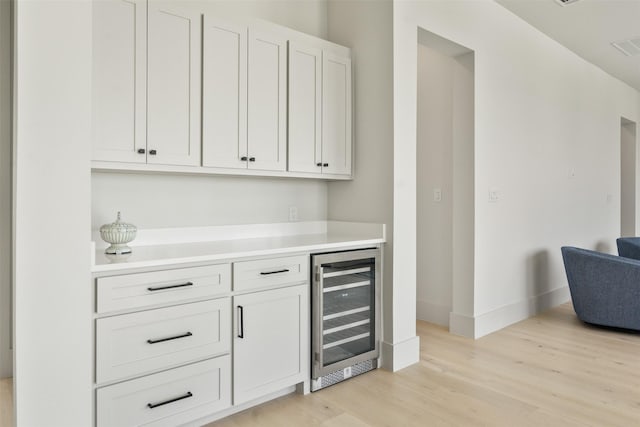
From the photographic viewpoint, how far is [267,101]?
9.09ft

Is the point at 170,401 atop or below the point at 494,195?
below

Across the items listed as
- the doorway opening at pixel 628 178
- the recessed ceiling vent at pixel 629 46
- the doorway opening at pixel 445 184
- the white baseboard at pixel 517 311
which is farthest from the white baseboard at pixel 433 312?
the doorway opening at pixel 628 178

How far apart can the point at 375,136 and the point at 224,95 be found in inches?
42.4

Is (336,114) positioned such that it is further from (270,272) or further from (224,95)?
(270,272)

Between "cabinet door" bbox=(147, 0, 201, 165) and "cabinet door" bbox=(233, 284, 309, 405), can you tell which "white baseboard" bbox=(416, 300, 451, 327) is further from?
"cabinet door" bbox=(147, 0, 201, 165)

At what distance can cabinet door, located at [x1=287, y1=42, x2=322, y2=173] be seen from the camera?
2895mm

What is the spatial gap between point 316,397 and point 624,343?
2636mm

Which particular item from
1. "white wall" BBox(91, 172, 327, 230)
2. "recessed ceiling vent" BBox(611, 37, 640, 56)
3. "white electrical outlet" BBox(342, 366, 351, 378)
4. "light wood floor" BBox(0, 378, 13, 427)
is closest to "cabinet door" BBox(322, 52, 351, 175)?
"white wall" BBox(91, 172, 327, 230)

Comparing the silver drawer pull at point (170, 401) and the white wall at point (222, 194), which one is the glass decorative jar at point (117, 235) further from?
the silver drawer pull at point (170, 401)

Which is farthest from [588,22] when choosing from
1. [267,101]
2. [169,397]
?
[169,397]

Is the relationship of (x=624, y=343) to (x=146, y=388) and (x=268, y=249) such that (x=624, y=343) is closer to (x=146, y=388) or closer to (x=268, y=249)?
(x=268, y=249)

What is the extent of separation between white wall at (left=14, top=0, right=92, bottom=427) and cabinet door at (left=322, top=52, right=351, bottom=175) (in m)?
1.61

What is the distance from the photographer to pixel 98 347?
1827 mm

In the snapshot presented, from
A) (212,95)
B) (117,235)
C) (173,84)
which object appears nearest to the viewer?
(117,235)
